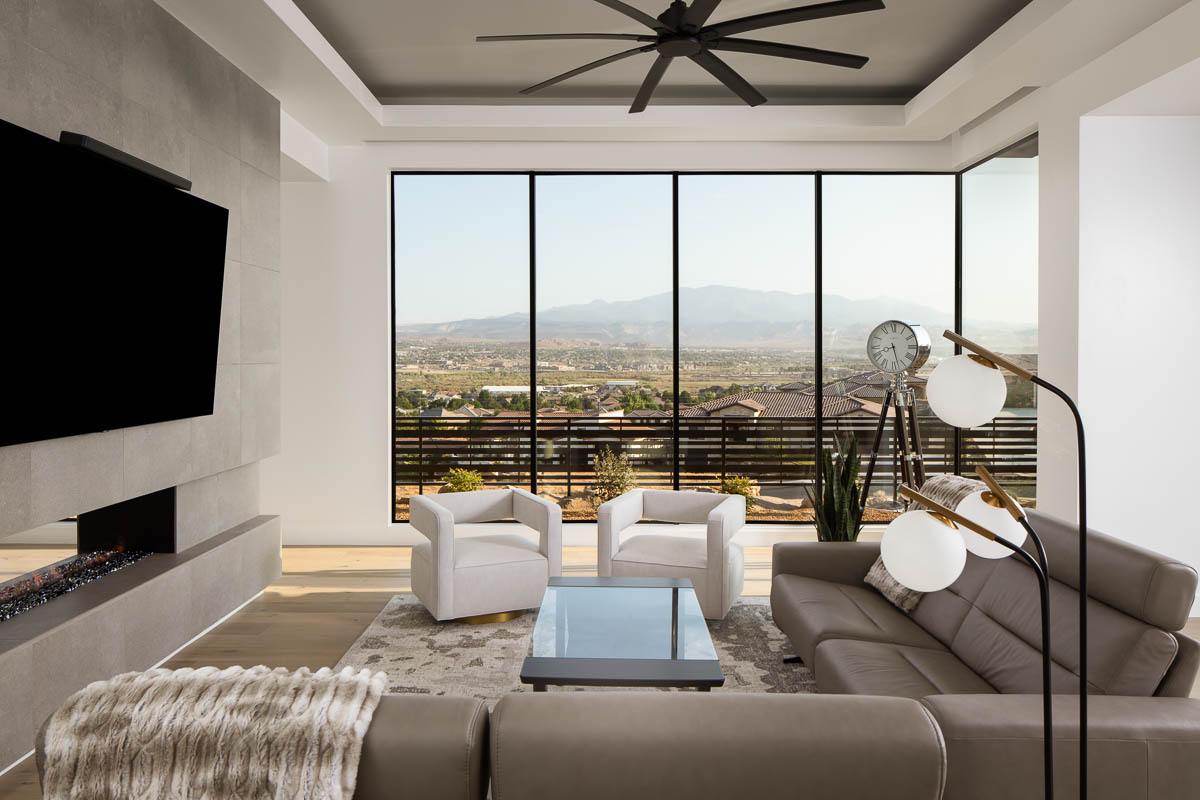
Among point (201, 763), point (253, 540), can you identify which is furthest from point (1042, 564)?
point (253, 540)

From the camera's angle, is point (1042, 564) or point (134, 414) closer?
point (1042, 564)

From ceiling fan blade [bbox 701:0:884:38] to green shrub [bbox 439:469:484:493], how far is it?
373 centimetres

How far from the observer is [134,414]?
9.99ft

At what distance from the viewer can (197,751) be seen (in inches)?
50.7

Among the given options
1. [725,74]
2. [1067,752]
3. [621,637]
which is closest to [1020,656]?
[1067,752]

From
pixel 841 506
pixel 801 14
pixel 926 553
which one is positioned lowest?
pixel 841 506

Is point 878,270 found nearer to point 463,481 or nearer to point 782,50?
point 782,50

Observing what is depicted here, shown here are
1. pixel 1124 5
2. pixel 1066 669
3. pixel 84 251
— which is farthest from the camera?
pixel 1124 5

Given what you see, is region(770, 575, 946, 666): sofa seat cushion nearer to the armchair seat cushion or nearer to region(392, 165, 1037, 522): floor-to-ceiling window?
the armchair seat cushion

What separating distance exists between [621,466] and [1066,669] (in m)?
3.75

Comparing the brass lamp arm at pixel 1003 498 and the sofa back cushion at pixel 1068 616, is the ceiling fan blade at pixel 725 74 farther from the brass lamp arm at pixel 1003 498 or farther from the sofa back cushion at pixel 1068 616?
the brass lamp arm at pixel 1003 498

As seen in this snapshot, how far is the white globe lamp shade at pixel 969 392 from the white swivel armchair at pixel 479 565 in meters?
2.76

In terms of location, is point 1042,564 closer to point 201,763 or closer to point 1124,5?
point 201,763

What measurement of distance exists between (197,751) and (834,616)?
2327 mm
